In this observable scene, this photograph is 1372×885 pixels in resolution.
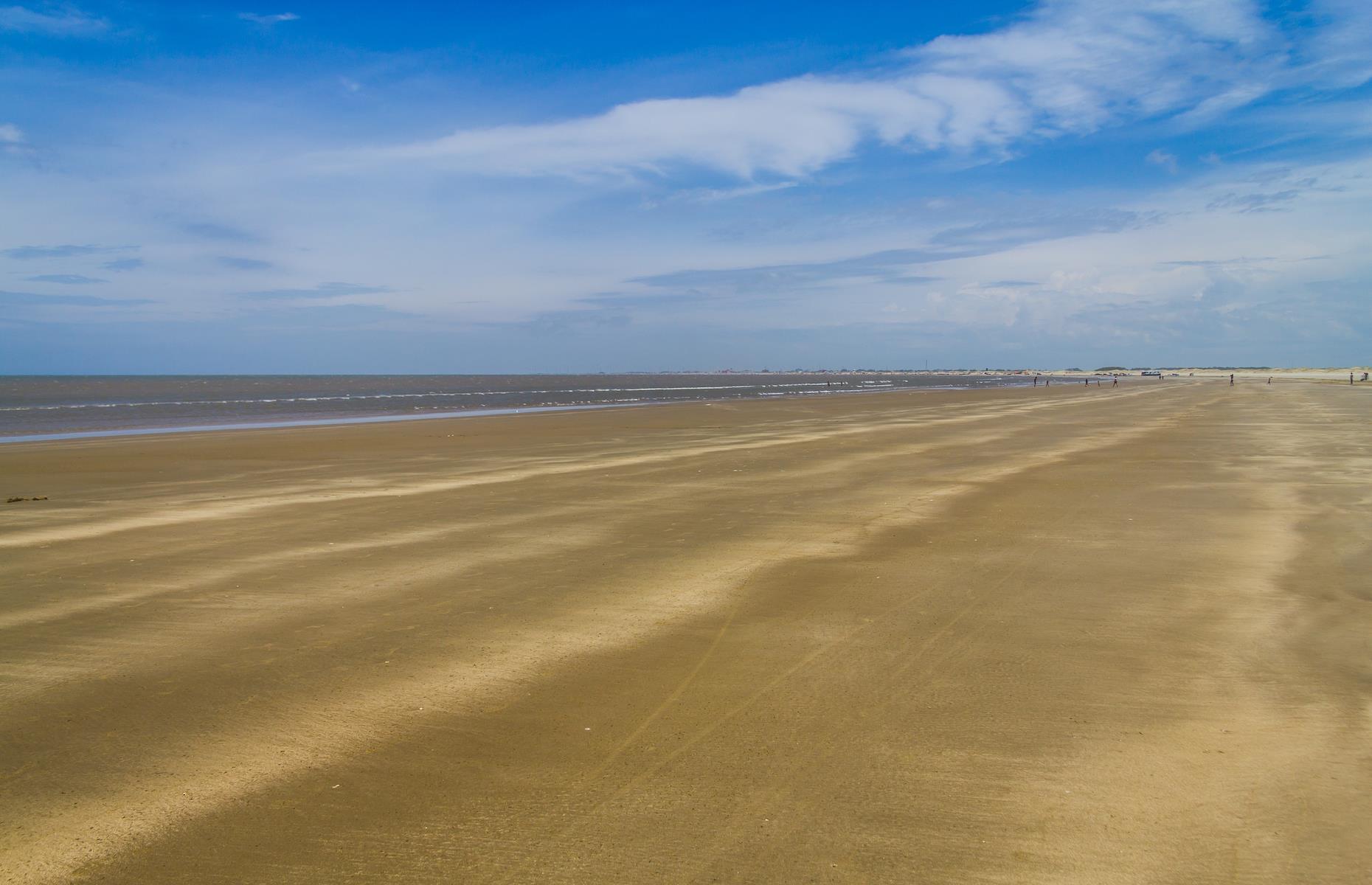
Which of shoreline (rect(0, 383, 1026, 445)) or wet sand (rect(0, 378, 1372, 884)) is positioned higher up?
shoreline (rect(0, 383, 1026, 445))

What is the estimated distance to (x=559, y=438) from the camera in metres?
24.4

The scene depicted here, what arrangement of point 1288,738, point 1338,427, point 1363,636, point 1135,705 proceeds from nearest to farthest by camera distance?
point 1288,738
point 1135,705
point 1363,636
point 1338,427

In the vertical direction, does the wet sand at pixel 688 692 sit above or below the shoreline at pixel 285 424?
below

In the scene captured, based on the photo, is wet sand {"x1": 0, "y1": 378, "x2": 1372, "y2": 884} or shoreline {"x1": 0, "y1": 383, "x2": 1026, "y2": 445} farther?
shoreline {"x1": 0, "y1": 383, "x2": 1026, "y2": 445}

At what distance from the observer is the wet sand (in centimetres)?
347

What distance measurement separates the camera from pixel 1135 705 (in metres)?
4.84

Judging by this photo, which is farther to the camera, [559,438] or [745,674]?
[559,438]

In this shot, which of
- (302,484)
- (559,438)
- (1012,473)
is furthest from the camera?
(559,438)

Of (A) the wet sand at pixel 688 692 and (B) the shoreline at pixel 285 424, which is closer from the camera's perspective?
(A) the wet sand at pixel 688 692

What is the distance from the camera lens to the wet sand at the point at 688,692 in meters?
3.47

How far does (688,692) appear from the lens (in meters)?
5.10

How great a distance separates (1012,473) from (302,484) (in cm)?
1198

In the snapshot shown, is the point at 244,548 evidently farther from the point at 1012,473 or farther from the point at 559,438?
the point at 559,438

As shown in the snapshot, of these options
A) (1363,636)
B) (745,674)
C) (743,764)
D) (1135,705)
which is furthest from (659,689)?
(1363,636)
